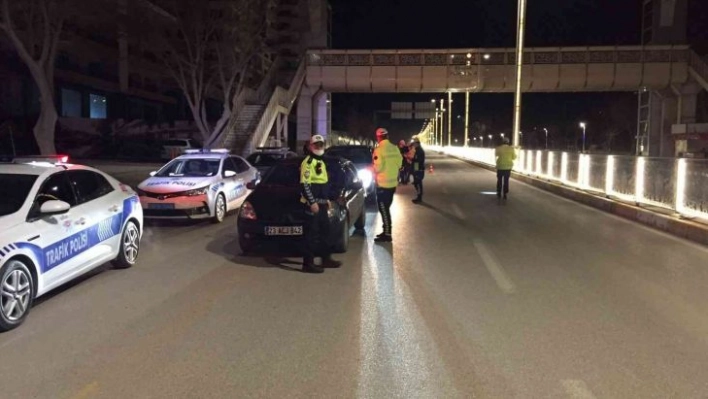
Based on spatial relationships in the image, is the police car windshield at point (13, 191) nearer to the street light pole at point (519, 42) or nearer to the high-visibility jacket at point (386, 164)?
the high-visibility jacket at point (386, 164)

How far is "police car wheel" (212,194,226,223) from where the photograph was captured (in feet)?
44.6

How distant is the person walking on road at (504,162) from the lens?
18391mm

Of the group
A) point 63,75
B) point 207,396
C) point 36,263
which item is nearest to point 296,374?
point 207,396

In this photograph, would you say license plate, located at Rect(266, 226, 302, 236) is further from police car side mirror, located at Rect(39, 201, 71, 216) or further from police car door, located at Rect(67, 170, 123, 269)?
police car side mirror, located at Rect(39, 201, 71, 216)

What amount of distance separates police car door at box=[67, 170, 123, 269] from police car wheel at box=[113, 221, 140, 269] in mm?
183

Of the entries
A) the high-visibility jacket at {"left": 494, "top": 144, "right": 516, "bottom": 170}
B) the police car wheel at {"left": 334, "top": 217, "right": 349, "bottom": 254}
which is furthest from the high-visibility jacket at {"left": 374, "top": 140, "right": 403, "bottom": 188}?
the high-visibility jacket at {"left": 494, "top": 144, "right": 516, "bottom": 170}

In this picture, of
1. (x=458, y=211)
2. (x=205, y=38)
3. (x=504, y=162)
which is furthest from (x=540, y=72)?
(x=458, y=211)

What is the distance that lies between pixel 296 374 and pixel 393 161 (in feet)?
21.4

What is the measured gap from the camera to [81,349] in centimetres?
539

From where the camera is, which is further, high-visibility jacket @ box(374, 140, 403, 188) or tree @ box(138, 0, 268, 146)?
tree @ box(138, 0, 268, 146)

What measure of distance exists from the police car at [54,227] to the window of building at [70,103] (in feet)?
168

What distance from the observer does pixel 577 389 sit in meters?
4.55

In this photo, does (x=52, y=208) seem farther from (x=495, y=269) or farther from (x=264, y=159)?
(x=264, y=159)

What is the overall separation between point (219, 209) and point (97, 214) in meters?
5.90
